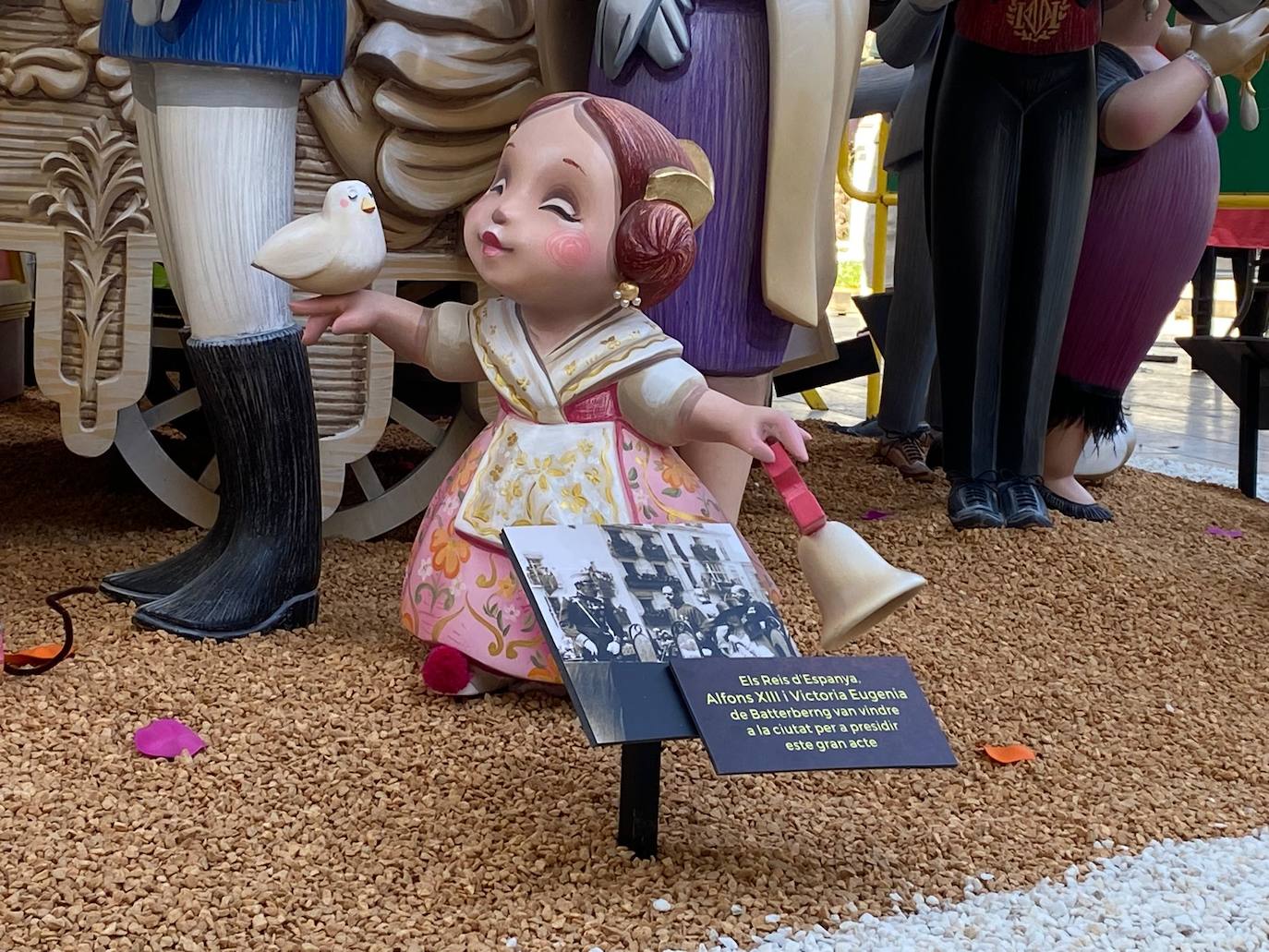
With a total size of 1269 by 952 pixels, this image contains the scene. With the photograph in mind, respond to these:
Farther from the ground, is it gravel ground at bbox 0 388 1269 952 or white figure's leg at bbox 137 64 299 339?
white figure's leg at bbox 137 64 299 339

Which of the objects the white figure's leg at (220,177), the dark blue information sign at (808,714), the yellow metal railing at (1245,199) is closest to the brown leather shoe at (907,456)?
the yellow metal railing at (1245,199)

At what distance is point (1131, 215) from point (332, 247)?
168 centimetres

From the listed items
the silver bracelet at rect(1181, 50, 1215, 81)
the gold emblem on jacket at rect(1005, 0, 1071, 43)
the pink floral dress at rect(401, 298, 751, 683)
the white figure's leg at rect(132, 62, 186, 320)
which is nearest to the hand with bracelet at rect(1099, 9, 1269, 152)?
the silver bracelet at rect(1181, 50, 1215, 81)

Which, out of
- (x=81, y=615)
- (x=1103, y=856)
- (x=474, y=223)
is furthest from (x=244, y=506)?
(x=1103, y=856)

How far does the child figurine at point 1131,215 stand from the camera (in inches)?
94.2

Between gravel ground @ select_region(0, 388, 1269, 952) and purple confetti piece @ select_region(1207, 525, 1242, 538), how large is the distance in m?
0.55

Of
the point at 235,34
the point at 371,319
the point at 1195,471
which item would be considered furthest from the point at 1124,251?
the point at 235,34

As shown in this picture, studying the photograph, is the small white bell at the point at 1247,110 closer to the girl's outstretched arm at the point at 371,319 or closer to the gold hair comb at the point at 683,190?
the gold hair comb at the point at 683,190

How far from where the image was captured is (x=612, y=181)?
4.93 ft

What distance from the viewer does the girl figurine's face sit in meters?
1.49

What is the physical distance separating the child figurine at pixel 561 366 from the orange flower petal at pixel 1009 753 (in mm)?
414

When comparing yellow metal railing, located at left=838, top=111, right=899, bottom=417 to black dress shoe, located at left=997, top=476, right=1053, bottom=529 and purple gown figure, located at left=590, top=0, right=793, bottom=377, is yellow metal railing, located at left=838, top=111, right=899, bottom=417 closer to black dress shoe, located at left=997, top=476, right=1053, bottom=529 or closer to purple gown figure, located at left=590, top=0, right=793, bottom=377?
A: black dress shoe, located at left=997, top=476, right=1053, bottom=529

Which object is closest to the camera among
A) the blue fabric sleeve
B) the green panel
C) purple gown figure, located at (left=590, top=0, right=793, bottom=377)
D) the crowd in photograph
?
the crowd in photograph

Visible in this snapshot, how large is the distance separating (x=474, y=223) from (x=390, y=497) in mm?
916
